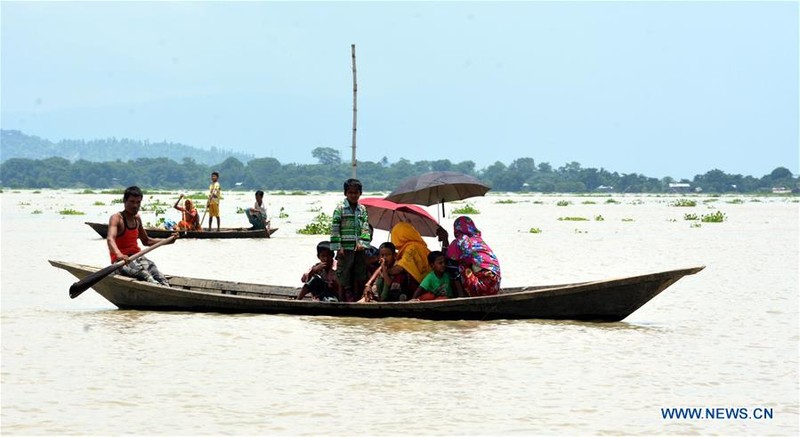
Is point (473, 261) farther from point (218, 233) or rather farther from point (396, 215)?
point (218, 233)

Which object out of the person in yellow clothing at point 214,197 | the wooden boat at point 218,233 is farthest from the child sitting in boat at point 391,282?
the wooden boat at point 218,233

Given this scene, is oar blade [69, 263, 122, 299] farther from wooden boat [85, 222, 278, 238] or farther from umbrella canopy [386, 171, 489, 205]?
wooden boat [85, 222, 278, 238]

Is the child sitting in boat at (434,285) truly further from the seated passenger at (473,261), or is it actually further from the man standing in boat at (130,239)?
the man standing in boat at (130,239)

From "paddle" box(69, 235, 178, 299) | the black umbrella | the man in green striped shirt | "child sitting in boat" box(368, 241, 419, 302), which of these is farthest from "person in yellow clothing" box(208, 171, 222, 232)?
"child sitting in boat" box(368, 241, 419, 302)

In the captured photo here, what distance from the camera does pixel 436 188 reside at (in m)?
10.6

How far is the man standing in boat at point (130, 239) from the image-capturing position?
1045 centimetres

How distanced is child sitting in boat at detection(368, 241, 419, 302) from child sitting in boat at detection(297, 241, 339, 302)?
56cm

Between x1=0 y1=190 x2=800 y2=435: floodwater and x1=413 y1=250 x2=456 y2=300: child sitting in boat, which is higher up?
x1=413 y1=250 x2=456 y2=300: child sitting in boat

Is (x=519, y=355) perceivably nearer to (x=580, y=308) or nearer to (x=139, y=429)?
(x=580, y=308)

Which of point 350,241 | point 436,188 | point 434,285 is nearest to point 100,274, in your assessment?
point 350,241

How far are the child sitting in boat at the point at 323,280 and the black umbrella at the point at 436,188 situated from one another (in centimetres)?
96

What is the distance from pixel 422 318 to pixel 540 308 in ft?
3.91

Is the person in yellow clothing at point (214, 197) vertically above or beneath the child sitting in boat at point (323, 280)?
above

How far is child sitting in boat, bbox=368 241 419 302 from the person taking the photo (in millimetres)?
10320
